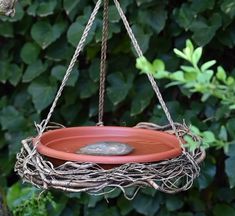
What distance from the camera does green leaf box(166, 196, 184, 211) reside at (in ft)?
7.06

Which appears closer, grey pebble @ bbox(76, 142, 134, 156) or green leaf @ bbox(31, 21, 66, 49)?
grey pebble @ bbox(76, 142, 134, 156)

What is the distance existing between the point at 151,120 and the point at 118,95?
0.46 feet

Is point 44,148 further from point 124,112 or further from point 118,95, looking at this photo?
point 124,112

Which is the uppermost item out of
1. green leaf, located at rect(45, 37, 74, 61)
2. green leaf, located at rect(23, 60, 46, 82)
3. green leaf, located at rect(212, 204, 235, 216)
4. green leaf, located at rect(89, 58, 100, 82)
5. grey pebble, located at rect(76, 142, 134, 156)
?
grey pebble, located at rect(76, 142, 134, 156)

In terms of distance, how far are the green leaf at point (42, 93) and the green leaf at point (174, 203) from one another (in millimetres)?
551

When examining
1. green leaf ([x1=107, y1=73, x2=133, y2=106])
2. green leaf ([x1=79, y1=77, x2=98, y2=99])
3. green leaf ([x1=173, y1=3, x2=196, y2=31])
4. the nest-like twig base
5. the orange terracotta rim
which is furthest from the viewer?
green leaf ([x1=79, y1=77, x2=98, y2=99])

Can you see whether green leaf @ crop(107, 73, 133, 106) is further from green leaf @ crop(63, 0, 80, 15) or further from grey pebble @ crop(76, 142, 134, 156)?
grey pebble @ crop(76, 142, 134, 156)

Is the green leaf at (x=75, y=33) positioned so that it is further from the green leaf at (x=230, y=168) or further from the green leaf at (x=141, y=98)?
the green leaf at (x=230, y=168)

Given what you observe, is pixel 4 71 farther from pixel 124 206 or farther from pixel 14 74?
pixel 124 206

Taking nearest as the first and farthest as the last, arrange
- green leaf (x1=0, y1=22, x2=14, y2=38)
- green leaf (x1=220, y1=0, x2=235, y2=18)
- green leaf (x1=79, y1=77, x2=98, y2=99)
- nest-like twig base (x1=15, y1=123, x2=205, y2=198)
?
1. nest-like twig base (x1=15, y1=123, x2=205, y2=198)
2. green leaf (x1=220, y1=0, x2=235, y2=18)
3. green leaf (x1=79, y1=77, x2=98, y2=99)
4. green leaf (x1=0, y1=22, x2=14, y2=38)

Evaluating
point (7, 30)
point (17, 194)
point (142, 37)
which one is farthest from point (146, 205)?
point (7, 30)

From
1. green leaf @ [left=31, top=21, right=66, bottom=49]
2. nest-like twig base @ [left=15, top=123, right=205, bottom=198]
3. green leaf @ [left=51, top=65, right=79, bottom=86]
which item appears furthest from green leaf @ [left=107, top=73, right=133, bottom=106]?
nest-like twig base @ [left=15, top=123, right=205, bottom=198]

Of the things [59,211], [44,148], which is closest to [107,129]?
[44,148]

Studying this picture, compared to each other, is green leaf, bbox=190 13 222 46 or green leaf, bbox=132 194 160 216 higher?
green leaf, bbox=190 13 222 46
